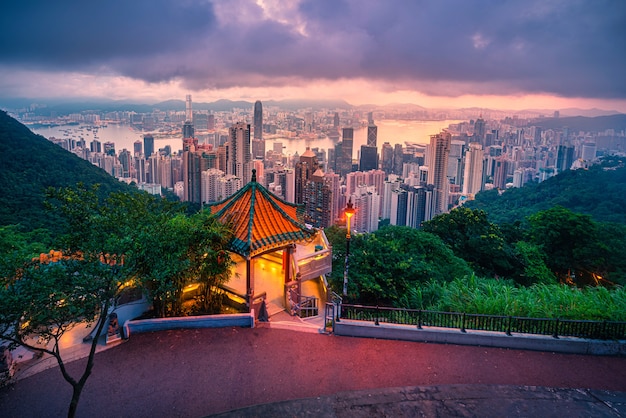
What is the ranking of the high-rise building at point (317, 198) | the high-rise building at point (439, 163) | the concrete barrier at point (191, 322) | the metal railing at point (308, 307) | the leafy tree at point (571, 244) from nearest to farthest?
1. the concrete barrier at point (191, 322)
2. the metal railing at point (308, 307)
3. the leafy tree at point (571, 244)
4. the high-rise building at point (317, 198)
5. the high-rise building at point (439, 163)

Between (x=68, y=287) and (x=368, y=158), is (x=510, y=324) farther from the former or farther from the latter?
(x=368, y=158)

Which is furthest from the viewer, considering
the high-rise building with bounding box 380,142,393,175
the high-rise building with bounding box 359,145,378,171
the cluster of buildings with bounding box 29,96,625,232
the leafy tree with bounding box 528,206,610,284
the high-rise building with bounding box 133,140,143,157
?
the high-rise building with bounding box 380,142,393,175

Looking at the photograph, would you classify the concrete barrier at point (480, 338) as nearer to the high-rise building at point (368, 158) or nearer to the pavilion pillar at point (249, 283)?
the pavilion pillar at point (249, 283)

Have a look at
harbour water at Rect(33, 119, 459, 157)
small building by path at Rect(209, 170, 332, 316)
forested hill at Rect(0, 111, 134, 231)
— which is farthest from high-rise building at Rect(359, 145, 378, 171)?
small building by path at Rect(209, 170, 332, 316)

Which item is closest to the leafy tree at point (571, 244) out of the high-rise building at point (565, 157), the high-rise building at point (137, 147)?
the high-rise building at point (565, 157)

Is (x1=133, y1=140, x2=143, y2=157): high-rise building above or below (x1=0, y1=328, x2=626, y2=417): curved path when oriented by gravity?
above

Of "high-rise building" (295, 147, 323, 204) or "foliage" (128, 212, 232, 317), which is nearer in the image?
"foliage" (128, 212, 232, 317)

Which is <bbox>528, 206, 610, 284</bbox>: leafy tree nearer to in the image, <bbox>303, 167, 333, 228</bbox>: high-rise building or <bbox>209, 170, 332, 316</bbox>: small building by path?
<bbox>209, 170, 332, 316</bbox>: small building by path
